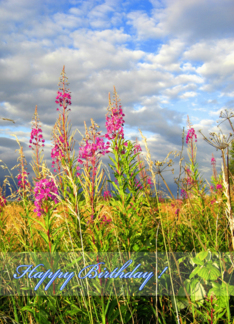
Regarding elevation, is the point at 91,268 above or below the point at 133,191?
below

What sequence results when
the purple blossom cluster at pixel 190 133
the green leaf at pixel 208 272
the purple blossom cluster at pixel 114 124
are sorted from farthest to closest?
1. the purple blossom cluster at pixel 190 133
2. the purple blossom cluster at pixel 114 124
3. the green leaf at pixel 208 272

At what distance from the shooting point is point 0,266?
3207 mm

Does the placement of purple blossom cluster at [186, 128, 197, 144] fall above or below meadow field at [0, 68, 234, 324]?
above

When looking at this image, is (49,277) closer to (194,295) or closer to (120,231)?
(120,231)

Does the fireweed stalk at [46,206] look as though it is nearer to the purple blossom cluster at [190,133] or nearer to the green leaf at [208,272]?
the green leaf at [208,272]

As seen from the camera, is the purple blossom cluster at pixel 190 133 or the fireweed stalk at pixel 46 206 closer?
the fireweed stalk at pixel 46 206

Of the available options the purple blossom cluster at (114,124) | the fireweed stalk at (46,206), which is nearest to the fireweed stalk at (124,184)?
the purple blossom cluster at (114,124)

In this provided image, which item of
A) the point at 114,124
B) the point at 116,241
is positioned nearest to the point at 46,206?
the point at 116,241

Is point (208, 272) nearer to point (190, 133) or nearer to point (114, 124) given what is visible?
point (114, 124)

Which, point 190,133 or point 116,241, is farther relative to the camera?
point 190,133

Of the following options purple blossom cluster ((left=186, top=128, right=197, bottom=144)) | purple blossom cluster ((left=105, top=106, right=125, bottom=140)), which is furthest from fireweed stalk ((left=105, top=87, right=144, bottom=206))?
purple blossom cluster ((left=186, top=128, right=197, bottom=144))

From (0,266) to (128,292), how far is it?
198 centimetres

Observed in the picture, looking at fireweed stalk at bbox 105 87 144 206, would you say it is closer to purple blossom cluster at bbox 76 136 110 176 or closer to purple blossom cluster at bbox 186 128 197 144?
purple blossom cluster at bbox 76 136 110 176

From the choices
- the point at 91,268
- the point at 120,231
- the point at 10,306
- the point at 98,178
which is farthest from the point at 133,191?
the point at 10,306
